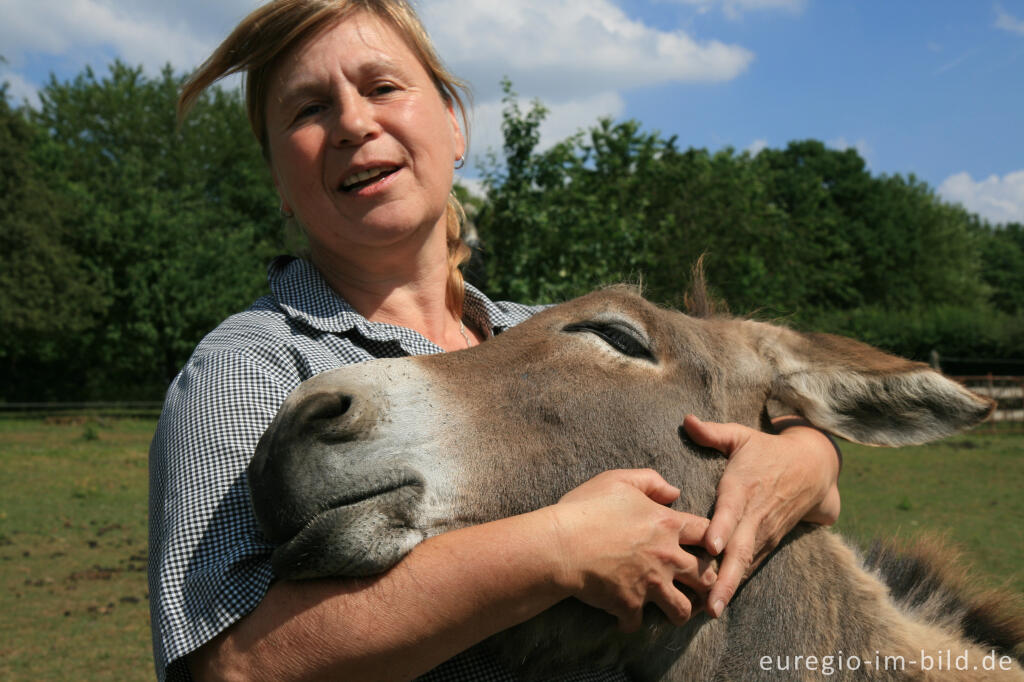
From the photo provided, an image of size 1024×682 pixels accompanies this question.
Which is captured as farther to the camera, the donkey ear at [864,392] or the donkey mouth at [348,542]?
the donkey ear at [864,392]

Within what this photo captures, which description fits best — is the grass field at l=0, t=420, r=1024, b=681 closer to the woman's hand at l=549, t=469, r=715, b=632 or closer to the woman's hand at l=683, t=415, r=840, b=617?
the woman's hand at l=683, t=415, r=840, b=617

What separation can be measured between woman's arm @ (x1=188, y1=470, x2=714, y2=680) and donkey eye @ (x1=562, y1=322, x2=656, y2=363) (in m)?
0.62

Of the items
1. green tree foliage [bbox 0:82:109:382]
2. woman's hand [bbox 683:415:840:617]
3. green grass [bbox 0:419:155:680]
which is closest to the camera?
woman's hand [bbox 683:415:840:617]

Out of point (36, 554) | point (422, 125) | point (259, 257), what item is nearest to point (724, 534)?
point (422, 125)

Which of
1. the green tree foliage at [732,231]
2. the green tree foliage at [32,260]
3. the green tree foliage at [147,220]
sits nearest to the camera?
the green tree foliage at [732,231]

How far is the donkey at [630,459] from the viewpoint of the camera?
5.33 feet

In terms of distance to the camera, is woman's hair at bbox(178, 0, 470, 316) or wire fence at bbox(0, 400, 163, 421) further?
wire fence at bbox(0, 400, 163, 421)

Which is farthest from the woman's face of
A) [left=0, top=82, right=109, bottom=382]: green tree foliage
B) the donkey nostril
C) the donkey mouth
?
[left=0, top=82, right=109, bottom=382]: green tree foliage

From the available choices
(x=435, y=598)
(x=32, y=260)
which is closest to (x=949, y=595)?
(x=435, y=598)

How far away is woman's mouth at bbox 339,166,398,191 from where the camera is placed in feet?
7.45

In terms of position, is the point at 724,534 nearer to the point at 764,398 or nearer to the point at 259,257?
the point at 764,398

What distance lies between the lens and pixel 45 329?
29.9m

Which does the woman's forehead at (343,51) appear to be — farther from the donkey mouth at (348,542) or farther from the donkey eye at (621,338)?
the donkey mouth at (348,542)

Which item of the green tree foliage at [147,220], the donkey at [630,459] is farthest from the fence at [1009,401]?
the green tree foliage at [147,220]
